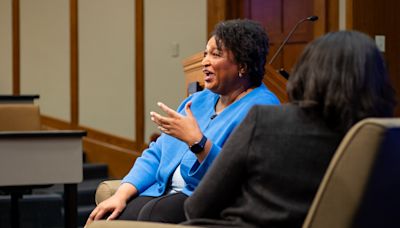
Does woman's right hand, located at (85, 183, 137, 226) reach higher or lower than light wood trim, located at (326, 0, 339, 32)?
lower

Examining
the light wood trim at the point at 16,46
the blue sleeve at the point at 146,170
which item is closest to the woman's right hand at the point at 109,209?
the blue sleeve at the point at 146,170

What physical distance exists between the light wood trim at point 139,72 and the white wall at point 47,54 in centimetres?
87

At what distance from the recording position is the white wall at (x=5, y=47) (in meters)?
7.61

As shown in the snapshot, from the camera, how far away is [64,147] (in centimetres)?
389

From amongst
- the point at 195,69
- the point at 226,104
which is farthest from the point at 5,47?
the point at 226,104

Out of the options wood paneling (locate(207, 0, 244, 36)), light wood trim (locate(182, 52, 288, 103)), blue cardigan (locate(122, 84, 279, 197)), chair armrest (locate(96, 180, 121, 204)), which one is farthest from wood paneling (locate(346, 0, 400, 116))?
chair armrest (locate(96, 180, 121, 204))

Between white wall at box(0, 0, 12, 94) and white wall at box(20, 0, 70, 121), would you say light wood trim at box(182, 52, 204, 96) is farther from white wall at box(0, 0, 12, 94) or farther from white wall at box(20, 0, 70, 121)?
white wall at box(0, 0, 12, 94)

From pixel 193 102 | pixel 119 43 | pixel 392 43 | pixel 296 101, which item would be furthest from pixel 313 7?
pixel 296 101

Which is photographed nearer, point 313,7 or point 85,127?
point 313,7

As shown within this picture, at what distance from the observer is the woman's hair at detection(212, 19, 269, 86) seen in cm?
259

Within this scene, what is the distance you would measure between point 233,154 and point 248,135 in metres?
0.06

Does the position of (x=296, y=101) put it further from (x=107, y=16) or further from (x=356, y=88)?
(x=107, y=16)

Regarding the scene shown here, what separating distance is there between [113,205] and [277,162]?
1057mm

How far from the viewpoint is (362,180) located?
152cm
